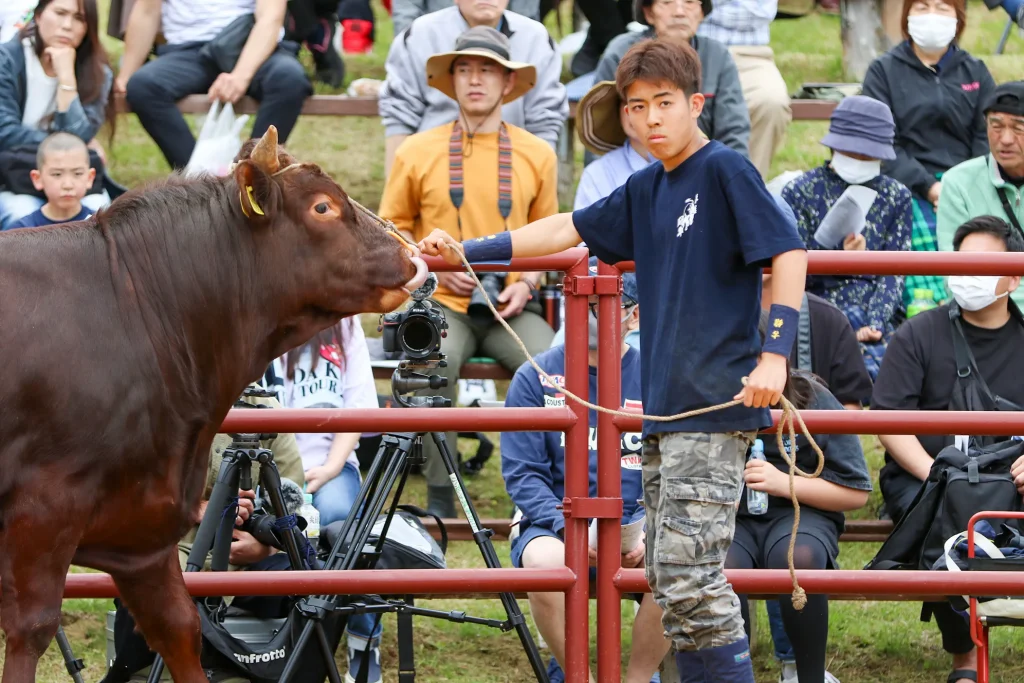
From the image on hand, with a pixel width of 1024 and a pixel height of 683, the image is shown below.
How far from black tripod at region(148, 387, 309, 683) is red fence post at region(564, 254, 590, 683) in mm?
853

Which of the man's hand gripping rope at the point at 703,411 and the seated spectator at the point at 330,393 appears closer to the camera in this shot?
the man's hand gripping rope at the point at 703,411

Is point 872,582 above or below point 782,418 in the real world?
below

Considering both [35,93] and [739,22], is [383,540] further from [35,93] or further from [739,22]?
[739,22]

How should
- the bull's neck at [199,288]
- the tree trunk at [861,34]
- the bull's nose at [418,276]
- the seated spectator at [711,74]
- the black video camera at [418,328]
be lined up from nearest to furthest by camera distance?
the bull's neck at [199,288] → the bull's nose at [418,276] → the black video camera at [418,328] → the seated spectator at [711,74] → the tree trunk at [861,34]

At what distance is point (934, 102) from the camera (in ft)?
24.3

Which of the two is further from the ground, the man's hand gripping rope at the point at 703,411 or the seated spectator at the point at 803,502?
the man's hand gripping rope at the point at 703,411

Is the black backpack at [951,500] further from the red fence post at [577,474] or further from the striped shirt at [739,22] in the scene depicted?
the striped shirt at [739,22]

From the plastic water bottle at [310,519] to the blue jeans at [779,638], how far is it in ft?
5.20

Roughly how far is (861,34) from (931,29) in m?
2.70

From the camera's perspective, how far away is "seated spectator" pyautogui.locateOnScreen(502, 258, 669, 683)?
437 cm

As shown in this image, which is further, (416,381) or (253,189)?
(416,381)

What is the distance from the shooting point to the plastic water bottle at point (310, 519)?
15.1ft

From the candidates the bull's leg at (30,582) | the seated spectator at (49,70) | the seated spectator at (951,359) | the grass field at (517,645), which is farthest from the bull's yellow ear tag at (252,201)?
the seated spectator at (49,70)

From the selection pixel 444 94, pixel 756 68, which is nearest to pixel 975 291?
pixel 444 94
